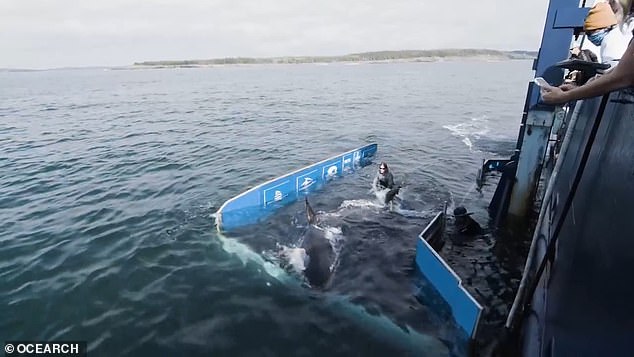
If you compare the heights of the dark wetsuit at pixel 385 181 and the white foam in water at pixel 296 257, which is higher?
the dark wetsuit at pixel 385 181

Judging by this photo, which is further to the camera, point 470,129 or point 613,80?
point 470,129

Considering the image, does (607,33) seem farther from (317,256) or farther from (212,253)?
(212,253)

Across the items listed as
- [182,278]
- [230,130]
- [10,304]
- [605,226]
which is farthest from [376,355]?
[230,130]

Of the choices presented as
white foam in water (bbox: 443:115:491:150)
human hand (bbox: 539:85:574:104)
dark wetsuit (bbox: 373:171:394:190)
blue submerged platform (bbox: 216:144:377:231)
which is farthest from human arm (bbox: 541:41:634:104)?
white foam in water (bbox: 443:115:491:150)

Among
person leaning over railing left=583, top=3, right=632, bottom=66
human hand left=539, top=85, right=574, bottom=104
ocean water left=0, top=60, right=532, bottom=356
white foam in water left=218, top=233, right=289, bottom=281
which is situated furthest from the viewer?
white foam in water left=218, top=233, right=289, bottom=281

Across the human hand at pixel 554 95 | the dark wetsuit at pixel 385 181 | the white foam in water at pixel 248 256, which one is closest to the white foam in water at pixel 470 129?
the dark wetsuit at pixel 385 181

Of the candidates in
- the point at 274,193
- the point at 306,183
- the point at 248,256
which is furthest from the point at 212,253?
the point at 306,183

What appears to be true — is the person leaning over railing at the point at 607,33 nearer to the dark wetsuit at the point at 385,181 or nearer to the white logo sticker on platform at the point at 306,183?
the dark wetsuit at the point at 385,181

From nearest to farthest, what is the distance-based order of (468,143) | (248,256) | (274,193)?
1. (248,256)
2. (274,193)
3. (468,143)

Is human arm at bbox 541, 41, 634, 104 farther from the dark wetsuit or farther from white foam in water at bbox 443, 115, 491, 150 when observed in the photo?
white foam in water at bbox 443, 115, 491, 150

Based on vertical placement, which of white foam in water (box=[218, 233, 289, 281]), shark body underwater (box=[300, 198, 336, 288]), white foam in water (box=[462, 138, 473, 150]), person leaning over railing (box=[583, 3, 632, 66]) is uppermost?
person leaning over railing (box=[583, 3, 632, 66])

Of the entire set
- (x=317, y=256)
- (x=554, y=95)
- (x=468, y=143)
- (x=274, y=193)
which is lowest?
(x=468, y=143)

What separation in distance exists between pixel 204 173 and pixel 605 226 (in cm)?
1560

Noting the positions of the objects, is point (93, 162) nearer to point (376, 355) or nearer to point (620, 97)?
point (376, 355)
